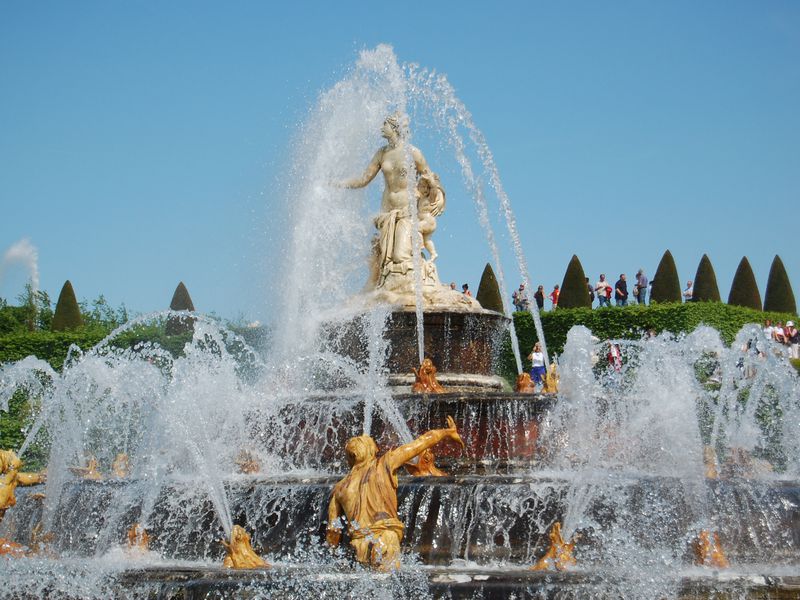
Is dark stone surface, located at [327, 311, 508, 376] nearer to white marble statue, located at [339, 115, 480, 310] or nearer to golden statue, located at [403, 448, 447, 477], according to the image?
white marble statue, located at [339, 115, 480, 310]

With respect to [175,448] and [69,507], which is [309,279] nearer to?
[175,448]

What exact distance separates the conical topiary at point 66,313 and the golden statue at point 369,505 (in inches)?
1109

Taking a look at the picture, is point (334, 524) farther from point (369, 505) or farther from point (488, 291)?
point (488, 291)

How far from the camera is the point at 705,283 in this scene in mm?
36344

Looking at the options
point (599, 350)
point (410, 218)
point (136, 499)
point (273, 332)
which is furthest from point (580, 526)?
point (599, 350)

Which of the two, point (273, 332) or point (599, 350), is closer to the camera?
point (273, 332)

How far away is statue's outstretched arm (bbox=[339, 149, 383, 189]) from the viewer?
603 inches

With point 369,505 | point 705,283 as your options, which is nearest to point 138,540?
point 369,505

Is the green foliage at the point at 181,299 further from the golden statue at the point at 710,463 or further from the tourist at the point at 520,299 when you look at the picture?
the golden statue at the point at 710,463

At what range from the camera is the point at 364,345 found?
13.9 m

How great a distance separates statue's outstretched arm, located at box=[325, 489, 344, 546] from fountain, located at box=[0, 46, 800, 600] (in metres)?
0.02

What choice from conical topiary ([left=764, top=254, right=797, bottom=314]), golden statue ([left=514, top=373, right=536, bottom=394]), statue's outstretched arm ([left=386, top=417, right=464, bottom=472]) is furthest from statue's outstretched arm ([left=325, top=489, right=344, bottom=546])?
conical topiary ([left=764, top=254, right=797, bottom=314])

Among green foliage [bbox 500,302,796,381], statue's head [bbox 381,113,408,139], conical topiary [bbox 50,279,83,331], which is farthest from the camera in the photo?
conical topiary [bbox 50,279,83,331]

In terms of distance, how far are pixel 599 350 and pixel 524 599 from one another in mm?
19968
